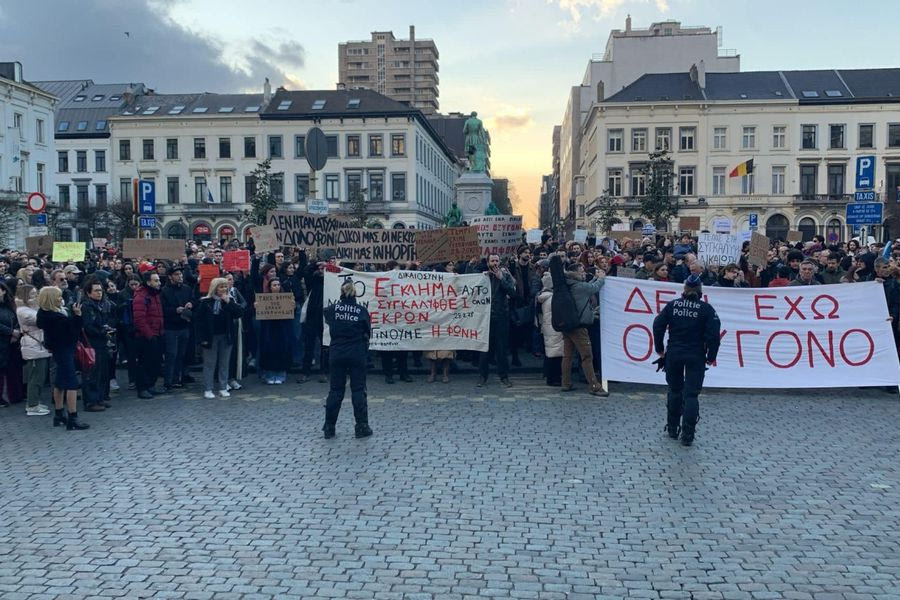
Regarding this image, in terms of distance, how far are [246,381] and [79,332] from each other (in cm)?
355

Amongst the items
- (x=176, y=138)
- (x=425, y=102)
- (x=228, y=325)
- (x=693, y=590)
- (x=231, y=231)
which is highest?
(x=425, y=102)

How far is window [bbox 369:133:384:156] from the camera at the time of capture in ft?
244

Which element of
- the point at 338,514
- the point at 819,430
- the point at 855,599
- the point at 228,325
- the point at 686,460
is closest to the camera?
the point at 855,599

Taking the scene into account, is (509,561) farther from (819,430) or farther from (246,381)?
(246,381)

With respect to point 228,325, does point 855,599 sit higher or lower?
lower

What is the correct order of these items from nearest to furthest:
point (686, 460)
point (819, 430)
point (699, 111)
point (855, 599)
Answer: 1. point (855, 599)
2. point (686, 460)
3. point (819, 430)
4. point (699, 111)

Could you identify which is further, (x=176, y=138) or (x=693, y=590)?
(x=176, y=138)

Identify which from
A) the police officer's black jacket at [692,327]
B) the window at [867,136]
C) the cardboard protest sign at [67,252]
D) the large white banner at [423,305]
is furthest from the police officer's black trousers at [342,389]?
the window at [867,136]

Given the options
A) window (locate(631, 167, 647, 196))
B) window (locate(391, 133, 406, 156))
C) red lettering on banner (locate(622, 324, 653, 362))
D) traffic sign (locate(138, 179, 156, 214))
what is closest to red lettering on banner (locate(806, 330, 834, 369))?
red lettering on banner (locate(622, 324, 653, 362))

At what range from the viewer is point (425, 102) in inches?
6383

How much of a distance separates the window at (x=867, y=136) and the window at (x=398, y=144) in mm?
38869

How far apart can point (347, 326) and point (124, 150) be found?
245 feet

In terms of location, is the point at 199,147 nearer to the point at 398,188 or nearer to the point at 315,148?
the point at 398,188

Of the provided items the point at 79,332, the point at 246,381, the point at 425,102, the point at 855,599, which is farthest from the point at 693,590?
the point at 425,102
